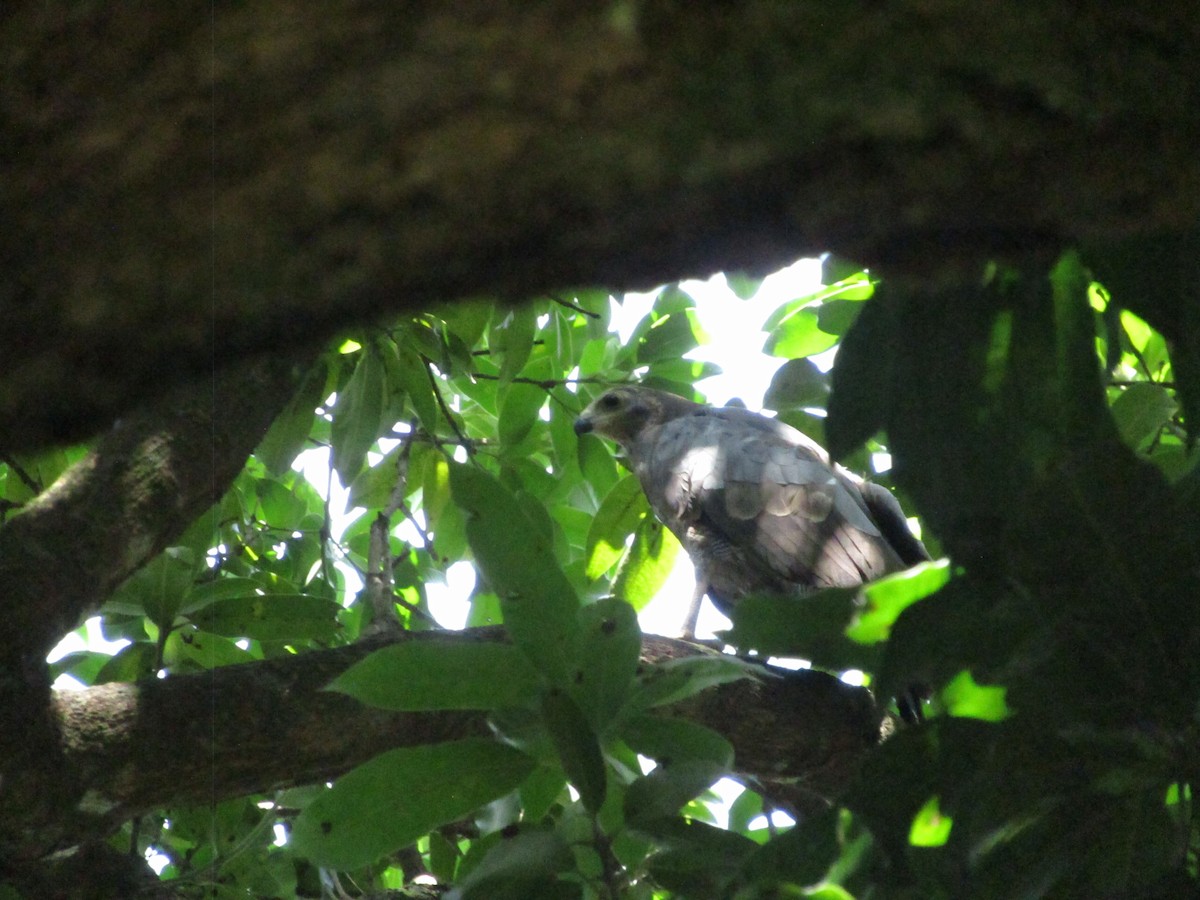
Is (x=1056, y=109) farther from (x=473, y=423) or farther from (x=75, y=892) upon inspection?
(x=473, y=423)

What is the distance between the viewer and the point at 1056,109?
868 millimetres

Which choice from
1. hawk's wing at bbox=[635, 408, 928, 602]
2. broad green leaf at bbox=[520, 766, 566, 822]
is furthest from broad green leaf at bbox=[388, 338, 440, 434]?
broad green leaf at bbox=[520, 766, 566, 822]

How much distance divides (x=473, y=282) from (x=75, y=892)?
2505mm

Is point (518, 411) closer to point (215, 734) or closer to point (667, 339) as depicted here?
point (667, 339)

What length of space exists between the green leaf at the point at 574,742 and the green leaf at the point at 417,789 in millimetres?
157

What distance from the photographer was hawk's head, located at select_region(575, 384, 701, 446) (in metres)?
5.29

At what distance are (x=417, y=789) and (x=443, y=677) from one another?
18 cm

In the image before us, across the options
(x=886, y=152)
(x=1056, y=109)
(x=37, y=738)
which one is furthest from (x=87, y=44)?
(x=37, y=738)

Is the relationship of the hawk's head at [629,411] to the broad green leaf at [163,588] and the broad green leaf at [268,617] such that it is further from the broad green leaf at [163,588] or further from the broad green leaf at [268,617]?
the broad green leaf at [163,588]

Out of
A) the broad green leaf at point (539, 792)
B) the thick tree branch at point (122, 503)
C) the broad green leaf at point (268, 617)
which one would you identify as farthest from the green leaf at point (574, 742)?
the broad green leaf at point (268, 617)

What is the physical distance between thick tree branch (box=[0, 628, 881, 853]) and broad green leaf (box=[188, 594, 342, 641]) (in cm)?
35

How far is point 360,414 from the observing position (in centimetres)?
308

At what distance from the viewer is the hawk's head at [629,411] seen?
5.29 meters

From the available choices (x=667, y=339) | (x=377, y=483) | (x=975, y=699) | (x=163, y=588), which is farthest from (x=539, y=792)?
(x=667, y=339)
